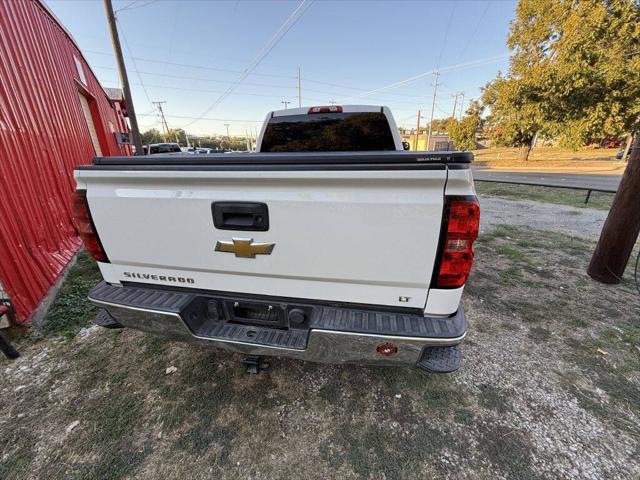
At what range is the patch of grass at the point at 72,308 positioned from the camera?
286 centimetres

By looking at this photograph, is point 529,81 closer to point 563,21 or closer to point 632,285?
point 563,21

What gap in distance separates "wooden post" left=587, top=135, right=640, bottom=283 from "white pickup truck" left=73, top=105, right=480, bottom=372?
364 centimetres

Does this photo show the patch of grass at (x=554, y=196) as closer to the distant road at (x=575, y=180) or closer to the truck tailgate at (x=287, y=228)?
the distant road at (x=575, y=180)

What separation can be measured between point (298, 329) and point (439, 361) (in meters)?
0.88

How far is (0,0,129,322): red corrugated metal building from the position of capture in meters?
2.91

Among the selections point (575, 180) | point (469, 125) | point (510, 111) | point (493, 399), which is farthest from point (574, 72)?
point (493, 399)

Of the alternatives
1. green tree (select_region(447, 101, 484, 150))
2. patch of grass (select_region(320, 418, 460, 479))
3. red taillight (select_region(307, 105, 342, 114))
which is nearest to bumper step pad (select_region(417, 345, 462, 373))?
patch of grass (select_region(320, 418, 460, 479))

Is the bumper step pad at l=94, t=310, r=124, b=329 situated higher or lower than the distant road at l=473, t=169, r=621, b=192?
higher

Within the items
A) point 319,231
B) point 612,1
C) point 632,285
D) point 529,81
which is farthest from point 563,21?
point 319,231

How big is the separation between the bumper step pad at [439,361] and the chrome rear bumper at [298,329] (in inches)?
3.2

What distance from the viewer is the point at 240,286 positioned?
1808mm

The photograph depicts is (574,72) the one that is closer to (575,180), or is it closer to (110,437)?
(575,180)

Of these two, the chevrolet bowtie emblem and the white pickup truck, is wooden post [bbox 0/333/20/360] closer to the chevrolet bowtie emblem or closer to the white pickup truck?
the white pickup truck

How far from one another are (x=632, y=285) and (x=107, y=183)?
19.3 ft
